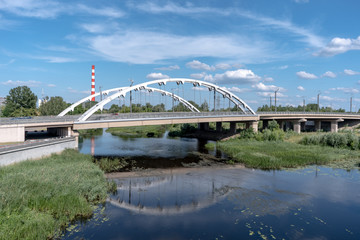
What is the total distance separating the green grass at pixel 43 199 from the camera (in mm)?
11855

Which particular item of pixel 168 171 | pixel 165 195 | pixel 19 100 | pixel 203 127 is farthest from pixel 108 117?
pixel 19 100

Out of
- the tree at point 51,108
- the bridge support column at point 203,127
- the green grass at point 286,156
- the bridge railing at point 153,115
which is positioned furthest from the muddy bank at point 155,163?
the tree at point 51,108

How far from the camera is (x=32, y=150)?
25.4 m

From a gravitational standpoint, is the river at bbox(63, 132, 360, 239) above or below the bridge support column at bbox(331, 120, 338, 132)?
below

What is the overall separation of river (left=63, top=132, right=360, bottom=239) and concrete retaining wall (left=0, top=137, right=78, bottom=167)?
364 inches

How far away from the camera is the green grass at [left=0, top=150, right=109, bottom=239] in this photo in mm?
11855

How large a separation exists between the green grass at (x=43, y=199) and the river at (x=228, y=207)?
100cm

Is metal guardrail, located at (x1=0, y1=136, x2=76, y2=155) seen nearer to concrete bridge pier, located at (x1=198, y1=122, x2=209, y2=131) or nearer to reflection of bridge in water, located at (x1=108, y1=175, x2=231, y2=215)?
reflection of bridge in water, located at (x1=108, y1=175, x2=231, y2=215)

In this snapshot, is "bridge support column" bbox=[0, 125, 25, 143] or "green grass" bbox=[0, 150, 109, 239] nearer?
"green grass" bbox=[0, 150, 109, 239]

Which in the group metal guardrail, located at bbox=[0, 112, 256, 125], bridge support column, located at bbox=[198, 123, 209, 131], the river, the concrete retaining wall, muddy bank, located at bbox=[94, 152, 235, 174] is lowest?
the river

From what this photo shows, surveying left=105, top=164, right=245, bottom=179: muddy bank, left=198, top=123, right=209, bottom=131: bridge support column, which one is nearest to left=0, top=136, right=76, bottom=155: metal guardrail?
left=105, top=164, right=245, bottom=179: muddy bank

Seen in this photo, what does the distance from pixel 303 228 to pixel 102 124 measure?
29849 millimetres

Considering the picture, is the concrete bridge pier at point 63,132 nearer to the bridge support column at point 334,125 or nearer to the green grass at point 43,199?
the green grass at point 43,199

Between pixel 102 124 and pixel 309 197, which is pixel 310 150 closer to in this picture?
pixel 309 197
